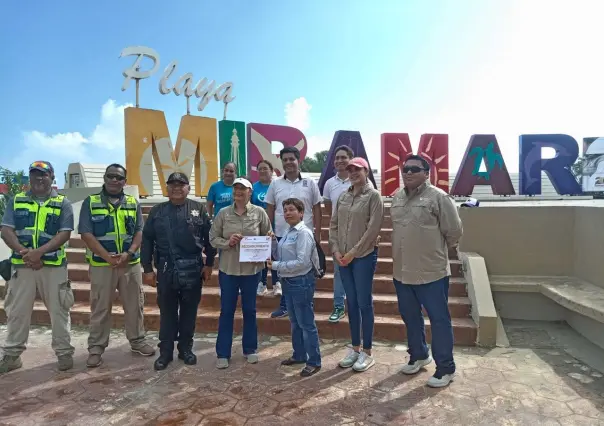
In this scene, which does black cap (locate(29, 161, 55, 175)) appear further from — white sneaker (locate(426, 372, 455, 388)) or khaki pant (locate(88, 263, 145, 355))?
white sneaker (locate(426, 372, 455, 388))

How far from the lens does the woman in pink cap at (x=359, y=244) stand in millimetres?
3449

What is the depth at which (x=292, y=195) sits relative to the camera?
14.1 ft

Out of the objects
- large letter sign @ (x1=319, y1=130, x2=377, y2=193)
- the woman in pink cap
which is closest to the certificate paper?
the woman in pink cap

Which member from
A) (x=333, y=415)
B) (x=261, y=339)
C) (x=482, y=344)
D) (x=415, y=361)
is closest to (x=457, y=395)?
(x=415, y=361)

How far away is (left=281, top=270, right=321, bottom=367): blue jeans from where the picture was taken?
3465 mm

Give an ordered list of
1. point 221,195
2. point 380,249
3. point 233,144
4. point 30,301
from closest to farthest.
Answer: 1. point 30,301
2. point 221,195
3. point 380,249
4. point 233,144

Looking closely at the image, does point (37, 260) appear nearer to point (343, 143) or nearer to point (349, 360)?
point (349, 360)

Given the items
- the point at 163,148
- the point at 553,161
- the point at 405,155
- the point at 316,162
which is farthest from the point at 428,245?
the point at 316,162

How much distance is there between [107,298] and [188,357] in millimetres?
911

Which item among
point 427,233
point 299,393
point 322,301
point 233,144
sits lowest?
point 299,393

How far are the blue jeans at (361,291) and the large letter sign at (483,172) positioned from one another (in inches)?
276

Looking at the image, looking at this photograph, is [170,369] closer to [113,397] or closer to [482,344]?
[113,397]

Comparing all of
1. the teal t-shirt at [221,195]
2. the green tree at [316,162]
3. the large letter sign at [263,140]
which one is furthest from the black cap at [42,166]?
the green tree at [316,162]

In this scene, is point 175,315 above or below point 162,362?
above
